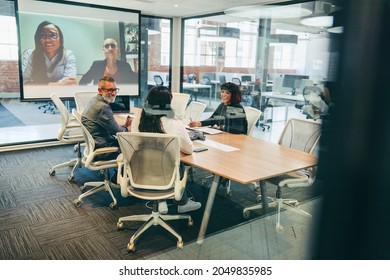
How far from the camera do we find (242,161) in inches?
97.7

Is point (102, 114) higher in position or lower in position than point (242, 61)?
lower

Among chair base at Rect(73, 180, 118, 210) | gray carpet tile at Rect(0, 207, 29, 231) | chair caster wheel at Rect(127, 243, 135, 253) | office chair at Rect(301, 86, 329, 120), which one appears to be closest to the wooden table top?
chair caster wheel at Rect(127, 243, 135, 253)

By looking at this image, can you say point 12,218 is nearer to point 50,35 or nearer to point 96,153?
point 96,153

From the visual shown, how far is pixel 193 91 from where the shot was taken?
6469 mm

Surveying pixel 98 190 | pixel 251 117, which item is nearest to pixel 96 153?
pixel 98 190

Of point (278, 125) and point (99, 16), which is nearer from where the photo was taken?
point (278, 125)

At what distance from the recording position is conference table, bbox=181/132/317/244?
87.6 inches

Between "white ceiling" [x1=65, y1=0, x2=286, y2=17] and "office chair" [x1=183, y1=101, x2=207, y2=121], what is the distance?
1.56m

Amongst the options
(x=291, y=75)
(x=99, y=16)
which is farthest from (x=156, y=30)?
(x=291, y=75)

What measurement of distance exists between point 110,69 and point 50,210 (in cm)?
321

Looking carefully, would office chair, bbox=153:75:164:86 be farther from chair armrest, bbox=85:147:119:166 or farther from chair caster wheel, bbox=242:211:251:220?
chair caster wheel, bbox=242:211:251:220
